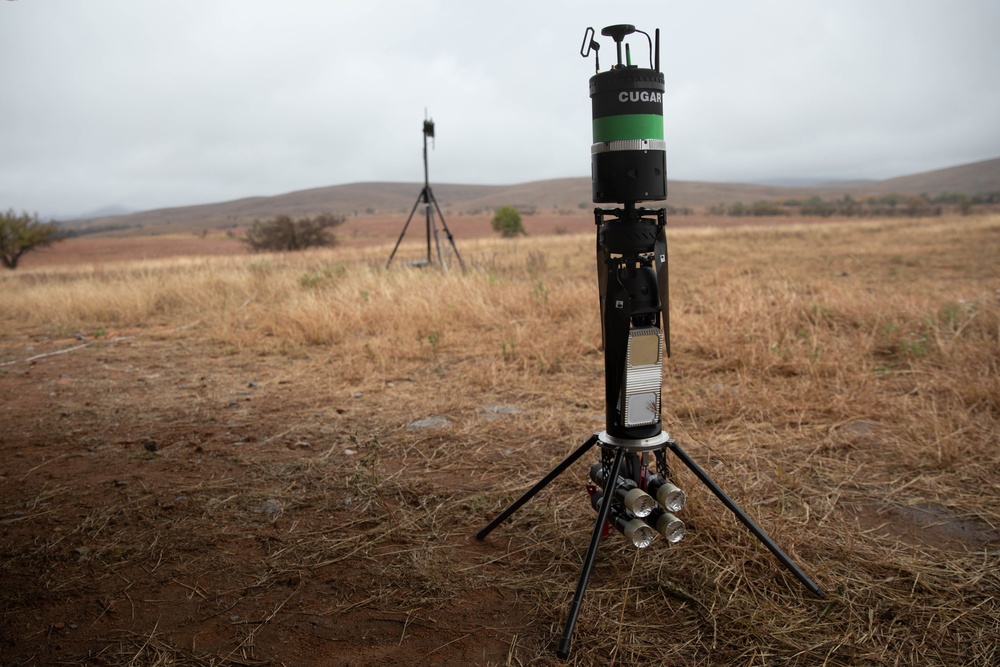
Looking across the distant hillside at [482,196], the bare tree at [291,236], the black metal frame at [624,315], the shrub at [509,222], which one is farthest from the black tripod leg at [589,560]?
the distant hillside at [482,196]

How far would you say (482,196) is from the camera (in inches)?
4227

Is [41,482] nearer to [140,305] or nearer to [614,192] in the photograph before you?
[614,192]

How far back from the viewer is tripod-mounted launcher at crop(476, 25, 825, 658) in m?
1.70

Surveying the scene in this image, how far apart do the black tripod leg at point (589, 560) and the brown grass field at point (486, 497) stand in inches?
2.2

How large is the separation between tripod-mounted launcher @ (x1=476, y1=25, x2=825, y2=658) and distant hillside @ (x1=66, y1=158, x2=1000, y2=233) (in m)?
80.6

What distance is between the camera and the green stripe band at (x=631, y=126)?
5.55 feet

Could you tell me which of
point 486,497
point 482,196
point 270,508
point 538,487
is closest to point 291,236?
point 270,508

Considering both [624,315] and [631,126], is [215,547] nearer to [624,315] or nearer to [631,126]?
[624,315]

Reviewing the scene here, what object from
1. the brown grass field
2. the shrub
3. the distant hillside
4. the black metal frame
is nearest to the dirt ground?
the brown grass field

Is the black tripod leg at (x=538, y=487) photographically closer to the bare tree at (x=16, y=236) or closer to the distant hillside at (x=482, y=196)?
the bare tree at (x=16, y=236)

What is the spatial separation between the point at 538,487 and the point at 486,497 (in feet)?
1.87

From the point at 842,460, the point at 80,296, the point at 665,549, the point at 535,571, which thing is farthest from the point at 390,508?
the point at 80,296

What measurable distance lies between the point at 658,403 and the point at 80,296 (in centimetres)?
823

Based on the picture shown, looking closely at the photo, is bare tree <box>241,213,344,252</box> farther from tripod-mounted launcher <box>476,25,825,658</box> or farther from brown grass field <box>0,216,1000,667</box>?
tripod-mounted launcher <box>476,25,825,658</box>
